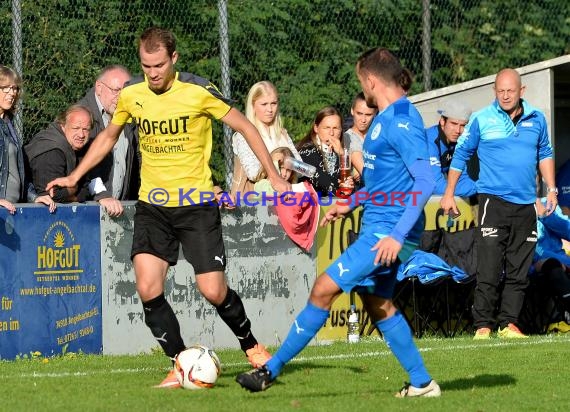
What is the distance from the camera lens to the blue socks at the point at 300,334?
25.5 feet

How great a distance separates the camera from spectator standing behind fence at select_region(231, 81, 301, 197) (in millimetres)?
11672

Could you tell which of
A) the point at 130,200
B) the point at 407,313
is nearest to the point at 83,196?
the point at 130,200

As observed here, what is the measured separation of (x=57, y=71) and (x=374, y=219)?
586 cm

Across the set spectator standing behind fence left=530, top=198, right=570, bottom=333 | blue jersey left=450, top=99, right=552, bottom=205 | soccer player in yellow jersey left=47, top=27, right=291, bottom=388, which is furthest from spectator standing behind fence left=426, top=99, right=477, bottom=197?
soccer player in yellow jersey left=47, top=27, right=291, bottom=388

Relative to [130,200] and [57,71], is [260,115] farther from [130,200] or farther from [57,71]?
[57,71]

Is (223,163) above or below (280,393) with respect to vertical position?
Answer: above

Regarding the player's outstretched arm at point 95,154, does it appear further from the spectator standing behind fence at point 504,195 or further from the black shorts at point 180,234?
the spectator standing behind fence at point 504,195

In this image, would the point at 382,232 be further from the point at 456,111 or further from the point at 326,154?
the point at 456,111

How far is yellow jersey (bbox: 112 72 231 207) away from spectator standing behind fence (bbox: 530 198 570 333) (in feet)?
17.0

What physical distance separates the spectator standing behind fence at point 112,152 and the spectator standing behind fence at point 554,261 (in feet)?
13.8

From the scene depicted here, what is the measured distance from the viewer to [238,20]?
13734 mm

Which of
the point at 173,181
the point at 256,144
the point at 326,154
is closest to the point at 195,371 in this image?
the point at 173,181

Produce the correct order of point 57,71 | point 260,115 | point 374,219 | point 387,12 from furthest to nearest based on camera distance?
point 387,12 → point 57,71 → point 260,115 → point 374,219

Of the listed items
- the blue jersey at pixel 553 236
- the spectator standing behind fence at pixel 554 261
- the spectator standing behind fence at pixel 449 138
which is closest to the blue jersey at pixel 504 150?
the spectator standing behind fence at pixel 449 138
